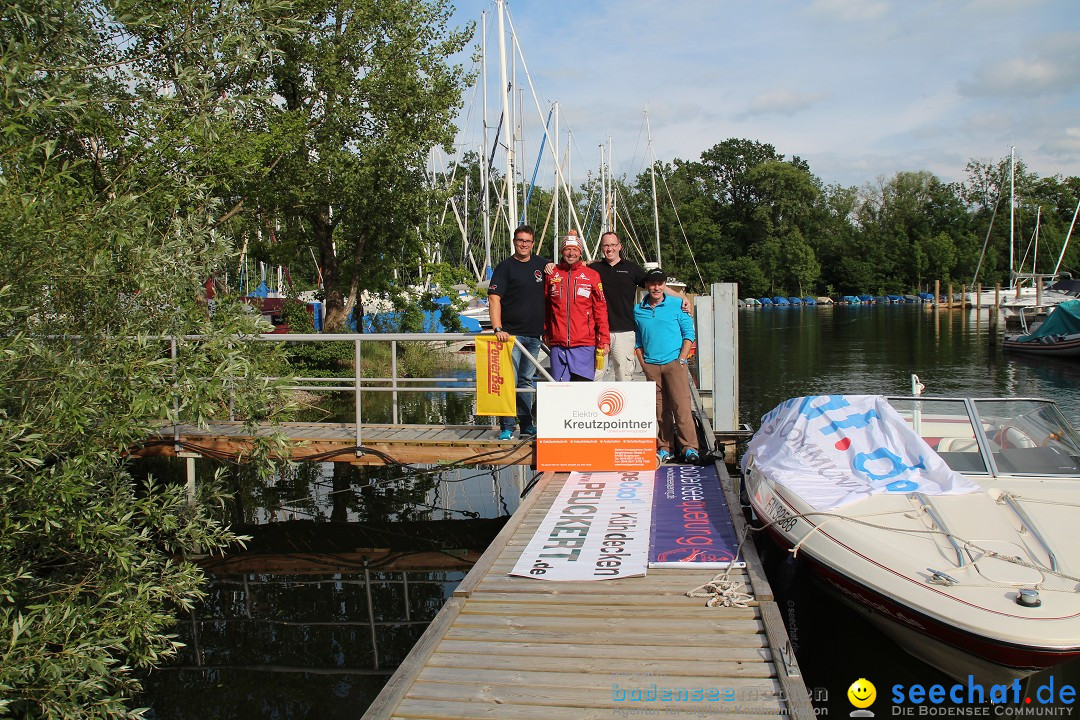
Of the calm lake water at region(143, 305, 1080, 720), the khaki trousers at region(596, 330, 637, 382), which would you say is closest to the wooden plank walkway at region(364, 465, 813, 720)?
the calm lake water at region(143, 305, 1080, 720)

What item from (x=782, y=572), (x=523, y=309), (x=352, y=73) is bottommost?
(x=782, y=572)

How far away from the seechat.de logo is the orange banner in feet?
3.58

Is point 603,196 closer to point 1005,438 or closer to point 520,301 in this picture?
point 520,301

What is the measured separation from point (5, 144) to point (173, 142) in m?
1.25

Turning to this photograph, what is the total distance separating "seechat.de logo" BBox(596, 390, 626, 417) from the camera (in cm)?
875

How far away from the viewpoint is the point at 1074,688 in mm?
6281

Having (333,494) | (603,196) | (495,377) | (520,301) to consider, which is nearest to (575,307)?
(520,301)

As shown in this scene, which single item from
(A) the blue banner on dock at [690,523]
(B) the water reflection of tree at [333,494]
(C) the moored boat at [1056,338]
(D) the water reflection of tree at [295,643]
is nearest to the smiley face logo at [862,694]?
(A) the blue banner on dock at [690,523]

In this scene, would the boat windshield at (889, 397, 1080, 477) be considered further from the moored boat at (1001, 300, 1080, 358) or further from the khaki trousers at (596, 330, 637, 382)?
the moored boat at (1001, 300, 1080, 358)

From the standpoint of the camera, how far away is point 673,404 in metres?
9.19

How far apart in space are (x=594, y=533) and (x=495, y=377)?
9.66ft

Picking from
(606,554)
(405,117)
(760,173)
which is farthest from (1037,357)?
(760,173)

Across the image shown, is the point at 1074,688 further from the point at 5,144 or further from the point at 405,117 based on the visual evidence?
the point at 405,117

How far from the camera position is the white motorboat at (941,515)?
5.08 metres
